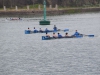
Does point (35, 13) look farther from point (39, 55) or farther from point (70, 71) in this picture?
point (70, 71)

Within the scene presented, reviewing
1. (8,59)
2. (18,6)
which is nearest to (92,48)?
(8,59)

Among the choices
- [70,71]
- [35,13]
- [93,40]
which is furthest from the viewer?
[35,13]

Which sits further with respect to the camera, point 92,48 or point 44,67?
point 92,48

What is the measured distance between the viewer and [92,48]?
72062 mm

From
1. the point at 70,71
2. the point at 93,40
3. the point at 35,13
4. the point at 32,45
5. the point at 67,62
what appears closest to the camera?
the point at 70,71

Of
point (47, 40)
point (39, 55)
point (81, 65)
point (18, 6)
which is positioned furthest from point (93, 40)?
point (18, 6)

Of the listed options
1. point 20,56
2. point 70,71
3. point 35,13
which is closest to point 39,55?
point 20,56

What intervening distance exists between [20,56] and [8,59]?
2988 mm

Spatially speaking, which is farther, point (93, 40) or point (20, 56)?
point (93, 40)

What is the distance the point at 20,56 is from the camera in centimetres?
6500

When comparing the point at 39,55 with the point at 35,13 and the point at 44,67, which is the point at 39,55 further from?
the point at 35,13

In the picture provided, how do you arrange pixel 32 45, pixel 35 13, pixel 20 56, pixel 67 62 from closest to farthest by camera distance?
pixel 67 62
pixel 20 56
pixel 32 45
pixel 35 13

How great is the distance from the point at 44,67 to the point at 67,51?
13.6 m

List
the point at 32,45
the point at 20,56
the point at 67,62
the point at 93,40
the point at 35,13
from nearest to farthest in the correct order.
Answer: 1. the point at 67,62
2. the point at 20,56
3. the point at 32,45
4. the point at 93,40
5. the point at 35,13
